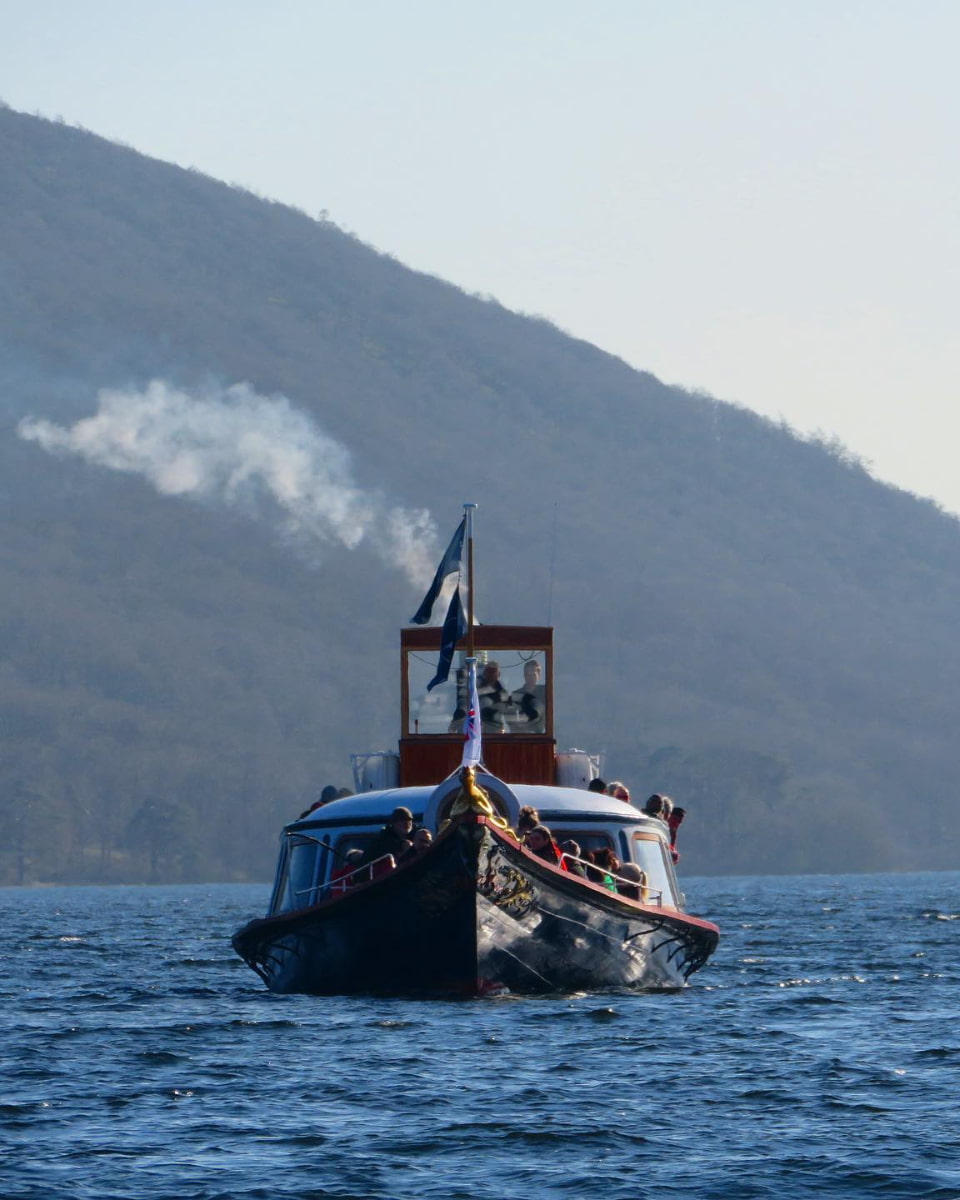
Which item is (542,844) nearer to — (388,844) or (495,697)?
(388,844)

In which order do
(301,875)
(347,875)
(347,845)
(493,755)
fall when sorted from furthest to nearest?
(493,755)
(301,875)
(347,845)
(347,875)

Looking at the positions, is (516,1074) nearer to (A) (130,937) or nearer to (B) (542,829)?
(B) (542,829)

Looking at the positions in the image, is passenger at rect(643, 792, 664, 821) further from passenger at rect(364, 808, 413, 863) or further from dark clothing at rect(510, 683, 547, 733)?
passenger at rect(364, 808, 413, 863)

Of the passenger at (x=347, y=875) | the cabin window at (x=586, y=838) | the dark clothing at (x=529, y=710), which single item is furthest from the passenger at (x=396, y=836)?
the dark clothing at (x=529, y=710)

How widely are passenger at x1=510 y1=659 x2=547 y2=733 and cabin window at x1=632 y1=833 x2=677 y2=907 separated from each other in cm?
413

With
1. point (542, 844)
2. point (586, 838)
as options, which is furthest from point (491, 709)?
point (542, 844)

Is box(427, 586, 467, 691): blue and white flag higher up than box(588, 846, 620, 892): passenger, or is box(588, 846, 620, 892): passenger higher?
box(427, 586, 467, 691): blue and white flag

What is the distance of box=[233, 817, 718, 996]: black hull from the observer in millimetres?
32156

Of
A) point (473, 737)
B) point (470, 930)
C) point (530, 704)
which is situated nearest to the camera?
point (470, 930)

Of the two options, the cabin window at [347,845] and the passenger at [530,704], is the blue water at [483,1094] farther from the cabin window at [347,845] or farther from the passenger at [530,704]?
the passenger at [530,704]

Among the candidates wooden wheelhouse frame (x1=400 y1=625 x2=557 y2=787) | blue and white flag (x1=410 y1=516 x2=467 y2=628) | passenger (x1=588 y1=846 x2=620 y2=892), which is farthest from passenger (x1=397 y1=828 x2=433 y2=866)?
wooden wheelhouse frame (x1=400 y1=625 x2=557 y2=787)

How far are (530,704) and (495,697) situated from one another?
28.1 inches

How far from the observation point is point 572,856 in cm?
3519

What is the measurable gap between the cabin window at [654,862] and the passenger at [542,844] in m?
4.33
